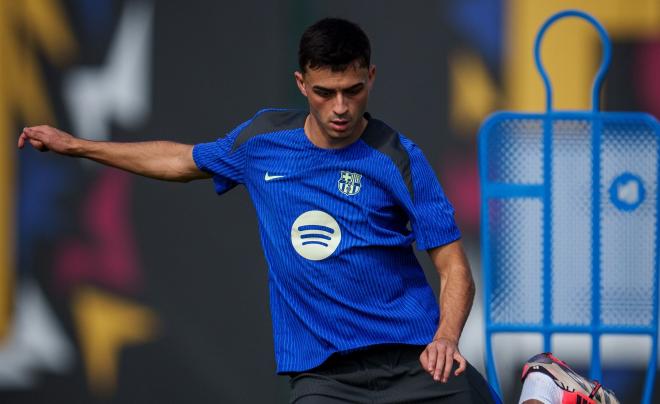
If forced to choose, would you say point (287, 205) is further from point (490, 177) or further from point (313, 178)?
Result: point (490, 177)

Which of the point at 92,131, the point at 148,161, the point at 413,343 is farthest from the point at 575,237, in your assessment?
the point at 92,131

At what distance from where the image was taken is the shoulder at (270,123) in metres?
3.74

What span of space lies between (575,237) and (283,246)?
1727 mm

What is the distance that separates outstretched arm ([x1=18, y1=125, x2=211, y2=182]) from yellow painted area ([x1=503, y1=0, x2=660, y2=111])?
2075 mm

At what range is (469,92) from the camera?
→ 557 centimetres

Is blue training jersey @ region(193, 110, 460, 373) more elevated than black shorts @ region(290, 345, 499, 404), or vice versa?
blue training jersey @ region(193, 110, 460, 373)

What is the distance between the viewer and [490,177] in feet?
16.1

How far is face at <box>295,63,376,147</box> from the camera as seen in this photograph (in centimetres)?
354

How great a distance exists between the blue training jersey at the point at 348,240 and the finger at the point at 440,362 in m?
0.24

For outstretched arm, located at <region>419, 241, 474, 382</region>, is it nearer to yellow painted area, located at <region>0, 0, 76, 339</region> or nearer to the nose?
the nose

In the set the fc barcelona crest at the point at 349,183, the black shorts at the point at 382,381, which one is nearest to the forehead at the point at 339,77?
the fc barcelona crest at the point at 349,183

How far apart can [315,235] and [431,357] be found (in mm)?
506

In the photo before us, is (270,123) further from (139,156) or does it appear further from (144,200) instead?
(144,200)

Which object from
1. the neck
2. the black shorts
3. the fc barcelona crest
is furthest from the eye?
the black shorts
